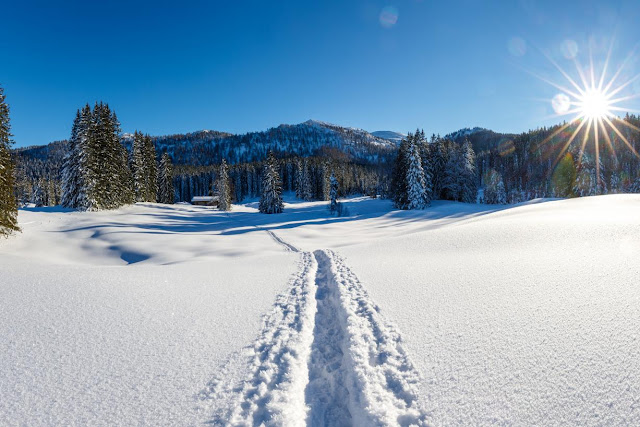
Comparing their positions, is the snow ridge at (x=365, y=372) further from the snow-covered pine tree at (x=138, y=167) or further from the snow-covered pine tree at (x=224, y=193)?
the snow-covered pine tree at (x=224, y=193)

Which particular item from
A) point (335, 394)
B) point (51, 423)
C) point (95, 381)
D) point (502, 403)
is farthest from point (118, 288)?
point (502, 403)

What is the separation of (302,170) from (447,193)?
56.4m

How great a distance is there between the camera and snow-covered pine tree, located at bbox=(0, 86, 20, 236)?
14.6 metres

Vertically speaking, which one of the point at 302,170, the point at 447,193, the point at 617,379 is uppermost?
the point at 302,170

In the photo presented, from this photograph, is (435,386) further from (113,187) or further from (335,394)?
(113,187)

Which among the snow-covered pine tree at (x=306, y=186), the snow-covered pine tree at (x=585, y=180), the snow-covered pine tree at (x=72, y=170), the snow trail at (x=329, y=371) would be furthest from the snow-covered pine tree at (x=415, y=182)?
the snow-covered pine tree at (x=306, y=186)

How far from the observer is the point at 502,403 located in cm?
273

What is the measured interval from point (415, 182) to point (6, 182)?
3604cm

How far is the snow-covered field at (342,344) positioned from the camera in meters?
2.81

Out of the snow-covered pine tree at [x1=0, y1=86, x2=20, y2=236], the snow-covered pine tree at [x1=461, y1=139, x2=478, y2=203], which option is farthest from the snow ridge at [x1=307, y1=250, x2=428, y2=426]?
the snow-covered pine tree at [x1=461, y1=139, x2=478, y2=203]

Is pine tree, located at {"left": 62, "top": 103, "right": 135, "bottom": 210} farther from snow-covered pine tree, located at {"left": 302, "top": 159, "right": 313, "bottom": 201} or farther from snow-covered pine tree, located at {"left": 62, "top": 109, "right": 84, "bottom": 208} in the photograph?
snow-covered pine tree, located at {"left": 302, "top": 159, "right": 313, "bottom": 201}

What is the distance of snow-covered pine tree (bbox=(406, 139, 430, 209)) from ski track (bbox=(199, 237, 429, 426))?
108 ft

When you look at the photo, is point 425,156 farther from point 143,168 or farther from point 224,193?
point 143,168

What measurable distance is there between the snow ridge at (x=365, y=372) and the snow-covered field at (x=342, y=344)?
0.06 feet
